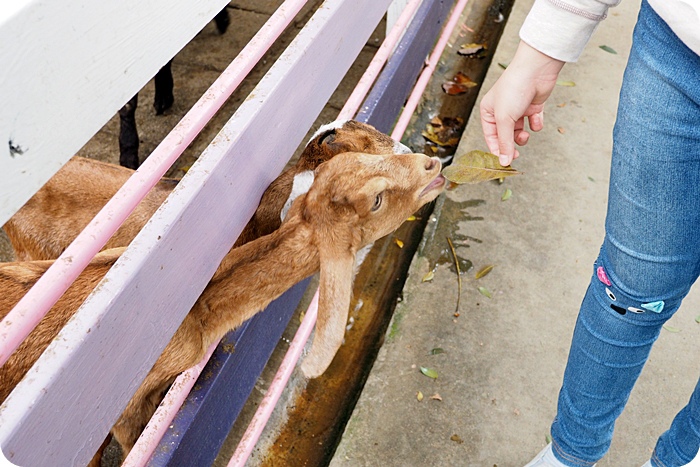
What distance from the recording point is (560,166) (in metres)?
3.98

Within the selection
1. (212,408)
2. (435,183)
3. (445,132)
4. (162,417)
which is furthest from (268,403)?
(445,132)

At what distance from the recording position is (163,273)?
5.28 ft

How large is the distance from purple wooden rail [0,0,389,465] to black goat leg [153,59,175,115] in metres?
2.05

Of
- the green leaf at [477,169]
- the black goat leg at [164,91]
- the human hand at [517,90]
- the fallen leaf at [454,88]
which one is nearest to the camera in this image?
the human hand at [517,90]

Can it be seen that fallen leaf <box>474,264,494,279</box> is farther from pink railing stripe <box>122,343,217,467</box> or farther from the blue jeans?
pink railing stripe <box>122,343,217,467</box>

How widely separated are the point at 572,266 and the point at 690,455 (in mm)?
1387

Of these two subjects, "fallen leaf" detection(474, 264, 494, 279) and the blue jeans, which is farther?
"fallen leaf" detection(474, 264, 494, 279)

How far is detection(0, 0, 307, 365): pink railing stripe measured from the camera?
1.36 meters

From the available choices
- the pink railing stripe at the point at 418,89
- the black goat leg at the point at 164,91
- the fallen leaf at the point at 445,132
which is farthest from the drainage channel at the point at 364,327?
the black goat leg at the point at 164,91

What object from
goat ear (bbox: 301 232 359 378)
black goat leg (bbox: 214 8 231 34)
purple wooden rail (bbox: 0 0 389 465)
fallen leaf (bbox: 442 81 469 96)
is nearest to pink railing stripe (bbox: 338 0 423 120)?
purple wooden rail (bbox: 0 0 389 465)

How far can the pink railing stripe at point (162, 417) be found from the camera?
1975mm

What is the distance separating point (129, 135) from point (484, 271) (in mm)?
1873

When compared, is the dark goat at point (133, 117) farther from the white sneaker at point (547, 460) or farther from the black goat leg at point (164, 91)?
the white sneaker at point (547, 460)

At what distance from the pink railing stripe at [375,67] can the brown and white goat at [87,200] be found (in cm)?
17
